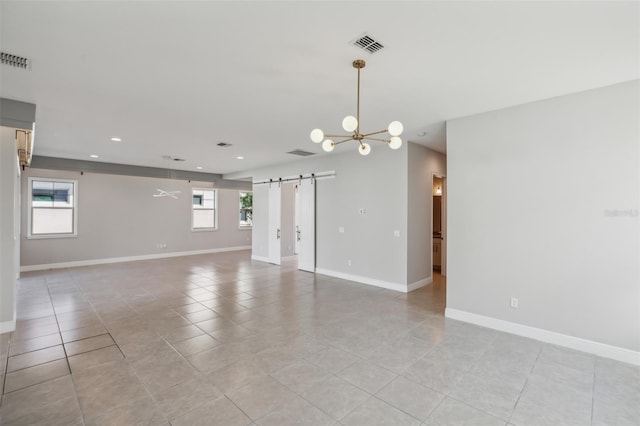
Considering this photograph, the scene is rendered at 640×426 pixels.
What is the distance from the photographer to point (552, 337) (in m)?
3.46

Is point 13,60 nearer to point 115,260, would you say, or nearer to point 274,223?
point 274,223

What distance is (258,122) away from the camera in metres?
4.57

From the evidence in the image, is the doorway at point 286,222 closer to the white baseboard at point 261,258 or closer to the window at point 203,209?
the white baseboard at point 261,258

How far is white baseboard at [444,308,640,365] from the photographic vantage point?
3051mm

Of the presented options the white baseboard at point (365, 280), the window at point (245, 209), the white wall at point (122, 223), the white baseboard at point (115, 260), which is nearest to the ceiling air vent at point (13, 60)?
the white baseboard at point (365, 280)

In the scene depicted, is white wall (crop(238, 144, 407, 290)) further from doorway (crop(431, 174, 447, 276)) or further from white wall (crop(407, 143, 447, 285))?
doorway (crop(431, 174, 447, 276))

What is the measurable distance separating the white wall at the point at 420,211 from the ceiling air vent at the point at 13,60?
5.28 meters

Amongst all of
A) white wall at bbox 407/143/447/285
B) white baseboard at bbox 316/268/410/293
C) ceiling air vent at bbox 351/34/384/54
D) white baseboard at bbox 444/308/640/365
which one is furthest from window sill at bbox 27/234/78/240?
white baseboard at bbox 444/308/640/365

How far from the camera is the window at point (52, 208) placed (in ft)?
24.8

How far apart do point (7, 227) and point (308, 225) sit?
204 inches

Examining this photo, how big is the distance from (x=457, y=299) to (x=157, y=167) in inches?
346

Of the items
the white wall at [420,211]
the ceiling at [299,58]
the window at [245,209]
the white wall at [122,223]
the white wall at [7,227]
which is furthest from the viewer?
the window at [245,209]

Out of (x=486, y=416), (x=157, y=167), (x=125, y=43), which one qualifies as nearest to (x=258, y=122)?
(x=125, y=43)

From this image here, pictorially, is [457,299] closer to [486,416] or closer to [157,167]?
[486,416]
